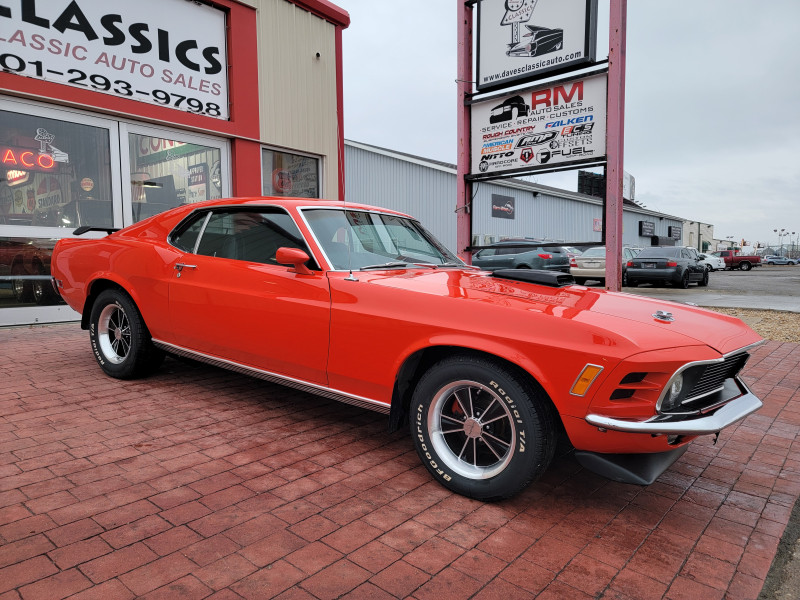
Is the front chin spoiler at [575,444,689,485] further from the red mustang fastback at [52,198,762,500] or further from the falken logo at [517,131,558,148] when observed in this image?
the falken logo at [517,131,558,148]

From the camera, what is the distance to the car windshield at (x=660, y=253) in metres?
17.1

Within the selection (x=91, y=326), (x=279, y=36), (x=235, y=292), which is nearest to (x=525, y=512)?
(x=235, y=292)

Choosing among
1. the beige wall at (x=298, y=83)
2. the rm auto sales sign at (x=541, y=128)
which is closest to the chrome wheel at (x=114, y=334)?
the rm auto sales sign at (x=541, y=128)

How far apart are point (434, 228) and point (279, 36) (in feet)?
40.6

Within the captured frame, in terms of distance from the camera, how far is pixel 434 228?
20.9 metres

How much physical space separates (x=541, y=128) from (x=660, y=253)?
1329 cm

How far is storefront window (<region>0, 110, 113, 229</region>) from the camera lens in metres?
6.59

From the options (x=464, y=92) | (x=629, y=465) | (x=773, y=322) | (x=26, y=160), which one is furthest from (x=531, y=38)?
(x=26, y=160)

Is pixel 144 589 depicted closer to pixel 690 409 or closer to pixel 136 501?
pixel 136 501

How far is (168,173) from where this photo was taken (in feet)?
26.2

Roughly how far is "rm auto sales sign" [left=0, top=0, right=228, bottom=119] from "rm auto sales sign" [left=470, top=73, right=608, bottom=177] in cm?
453

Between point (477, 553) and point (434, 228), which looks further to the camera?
point (434, 228)

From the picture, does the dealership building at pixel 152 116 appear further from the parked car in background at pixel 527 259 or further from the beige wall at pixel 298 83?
the parked car in background at pixel 527 259

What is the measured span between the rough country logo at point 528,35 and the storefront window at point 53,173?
18.2ft
